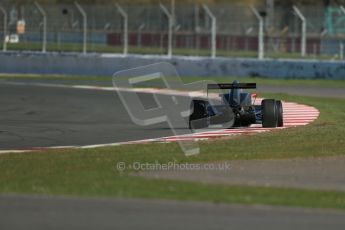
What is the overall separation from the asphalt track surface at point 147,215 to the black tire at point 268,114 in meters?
7.24

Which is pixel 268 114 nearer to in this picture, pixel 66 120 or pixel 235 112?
pixel 235 112

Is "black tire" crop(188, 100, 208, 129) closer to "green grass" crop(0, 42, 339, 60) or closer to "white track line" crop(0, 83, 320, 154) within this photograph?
"white track line" crop(0, 83, 320, 154)

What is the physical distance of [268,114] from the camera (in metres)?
15.6

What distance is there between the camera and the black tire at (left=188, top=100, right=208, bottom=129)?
51.2ft

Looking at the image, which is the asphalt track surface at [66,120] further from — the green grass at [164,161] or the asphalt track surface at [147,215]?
the asphalt track surface at [147,215]

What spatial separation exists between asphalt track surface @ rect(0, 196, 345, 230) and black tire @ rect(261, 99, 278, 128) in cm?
724

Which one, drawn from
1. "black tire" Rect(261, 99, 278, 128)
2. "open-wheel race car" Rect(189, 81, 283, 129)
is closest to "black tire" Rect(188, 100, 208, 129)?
"open-wheel race car" Rect(189, 81, 283, 129)

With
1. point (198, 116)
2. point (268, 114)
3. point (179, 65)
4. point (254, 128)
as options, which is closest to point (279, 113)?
point (268, 114)

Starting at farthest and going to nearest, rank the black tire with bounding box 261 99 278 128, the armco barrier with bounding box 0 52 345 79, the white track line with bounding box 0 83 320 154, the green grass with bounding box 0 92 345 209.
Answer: the armco barrier with bounding box 0 52 345 79, the black tire with bounding box 261 99 278 128, the white track line with bounding box 0 83 320 154, the green grass with bounding box 0 92 345 209

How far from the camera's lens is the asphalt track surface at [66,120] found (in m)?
14.3

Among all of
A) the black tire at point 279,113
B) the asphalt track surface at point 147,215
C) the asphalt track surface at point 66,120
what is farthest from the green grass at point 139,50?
the asphalt track surface at point 147,215

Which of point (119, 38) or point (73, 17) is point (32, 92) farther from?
point (119, 38)

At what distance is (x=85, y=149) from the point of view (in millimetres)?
12789

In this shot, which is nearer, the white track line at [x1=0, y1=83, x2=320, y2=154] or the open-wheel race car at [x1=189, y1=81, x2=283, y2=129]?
the white track line at [x1=0, y1=83, x2=320, y2=154]
